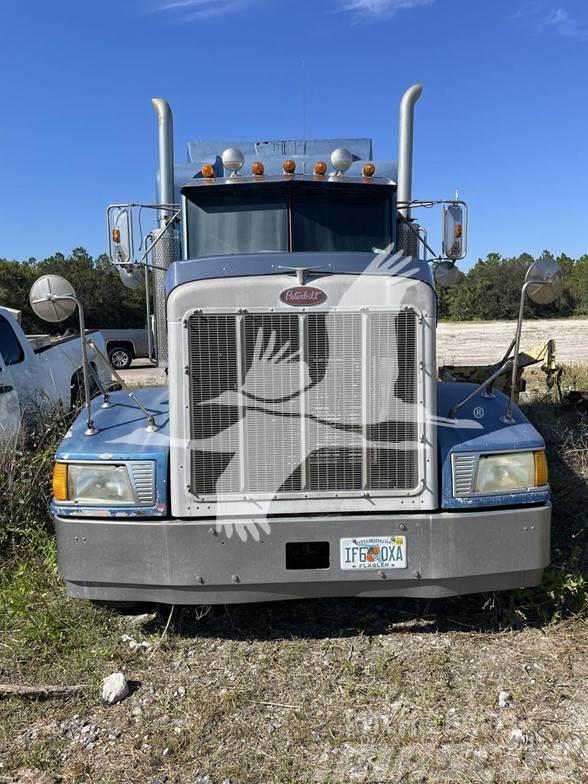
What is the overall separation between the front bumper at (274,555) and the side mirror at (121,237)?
7.91 ft

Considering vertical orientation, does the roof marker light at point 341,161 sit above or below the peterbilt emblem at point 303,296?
above

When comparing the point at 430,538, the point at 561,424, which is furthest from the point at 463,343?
the point at 430,538

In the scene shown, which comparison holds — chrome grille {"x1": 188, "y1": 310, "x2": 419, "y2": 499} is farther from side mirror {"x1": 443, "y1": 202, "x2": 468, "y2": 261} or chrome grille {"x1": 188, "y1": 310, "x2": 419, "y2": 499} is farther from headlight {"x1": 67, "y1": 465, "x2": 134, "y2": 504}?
side mirror {"x1": 443, "y1": 202, "x2": 468, "y2": 261}

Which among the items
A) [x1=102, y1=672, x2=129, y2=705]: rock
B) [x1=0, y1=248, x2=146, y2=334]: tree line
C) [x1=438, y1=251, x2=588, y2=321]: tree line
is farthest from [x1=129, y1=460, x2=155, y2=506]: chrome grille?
[x1=438, y1=251, x2=588, y2=321]: tree line

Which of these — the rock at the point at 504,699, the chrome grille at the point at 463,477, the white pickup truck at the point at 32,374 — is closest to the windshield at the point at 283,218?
the white pickup truck at the point at 32,374

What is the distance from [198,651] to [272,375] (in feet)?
5.17

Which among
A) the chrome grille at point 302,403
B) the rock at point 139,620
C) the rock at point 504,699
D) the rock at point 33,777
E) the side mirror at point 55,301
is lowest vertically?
the rock at point 139,620

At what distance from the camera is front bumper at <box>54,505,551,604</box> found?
11.0ft

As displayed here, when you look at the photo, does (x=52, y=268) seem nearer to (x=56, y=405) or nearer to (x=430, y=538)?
(x=56, y=405)

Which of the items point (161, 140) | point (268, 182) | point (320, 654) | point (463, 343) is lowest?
point (463, 343)

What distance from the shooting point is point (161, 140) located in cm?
567

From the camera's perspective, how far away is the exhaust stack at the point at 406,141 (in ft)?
18.6

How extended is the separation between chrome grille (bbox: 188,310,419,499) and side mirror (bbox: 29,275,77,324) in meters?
0.84

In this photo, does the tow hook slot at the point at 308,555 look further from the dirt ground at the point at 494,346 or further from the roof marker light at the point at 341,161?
the dirt ground at the point at 494,346
